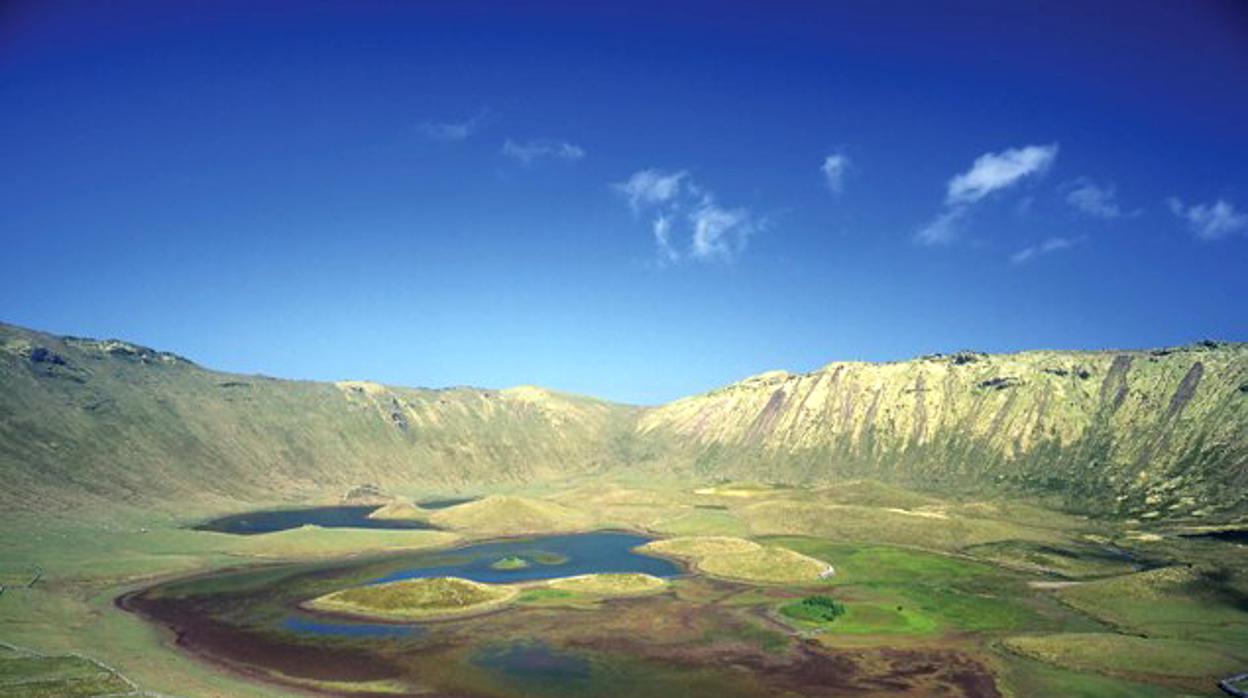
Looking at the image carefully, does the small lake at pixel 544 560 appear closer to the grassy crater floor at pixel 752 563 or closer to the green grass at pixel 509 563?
the green grass at pixel 509 563

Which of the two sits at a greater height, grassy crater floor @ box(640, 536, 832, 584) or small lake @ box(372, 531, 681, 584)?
grassy crater floor @ box(640, 536, 832, 584)

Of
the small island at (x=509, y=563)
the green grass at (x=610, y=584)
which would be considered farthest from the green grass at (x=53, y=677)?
the small island at (x=509, y=563)

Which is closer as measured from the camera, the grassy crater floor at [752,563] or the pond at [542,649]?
the pond at [542,649]

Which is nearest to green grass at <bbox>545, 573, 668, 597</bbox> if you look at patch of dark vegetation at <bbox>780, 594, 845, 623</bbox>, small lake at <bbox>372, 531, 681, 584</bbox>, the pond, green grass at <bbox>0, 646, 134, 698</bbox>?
the pond

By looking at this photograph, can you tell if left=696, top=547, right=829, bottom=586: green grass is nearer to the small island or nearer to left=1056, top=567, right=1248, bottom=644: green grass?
the small island

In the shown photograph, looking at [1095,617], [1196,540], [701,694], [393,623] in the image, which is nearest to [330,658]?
[393,623]

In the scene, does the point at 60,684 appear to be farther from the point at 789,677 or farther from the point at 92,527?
the point at 92,527

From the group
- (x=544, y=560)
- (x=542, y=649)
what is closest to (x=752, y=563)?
(x=544, y=560)

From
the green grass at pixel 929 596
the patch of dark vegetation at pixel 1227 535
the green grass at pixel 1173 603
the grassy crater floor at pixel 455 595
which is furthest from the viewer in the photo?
the patch of dark vegetation at pixel 1227 535

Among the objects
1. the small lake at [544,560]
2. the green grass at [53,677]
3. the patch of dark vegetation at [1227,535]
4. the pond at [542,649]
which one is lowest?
the pond at [542,649]
